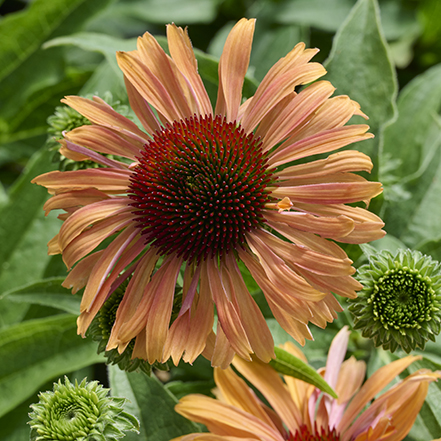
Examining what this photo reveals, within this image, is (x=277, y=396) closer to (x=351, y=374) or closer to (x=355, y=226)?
(x=351, y=374)

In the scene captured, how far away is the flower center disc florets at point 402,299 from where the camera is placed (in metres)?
0.71

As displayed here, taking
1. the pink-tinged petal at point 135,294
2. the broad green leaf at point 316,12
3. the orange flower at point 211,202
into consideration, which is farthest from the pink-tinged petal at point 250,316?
the broad green leaf at point 316,12

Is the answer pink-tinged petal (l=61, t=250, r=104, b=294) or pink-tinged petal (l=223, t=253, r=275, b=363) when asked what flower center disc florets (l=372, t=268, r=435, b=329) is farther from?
pink-tinged petal (l=61, t=250, r=104, b=294)

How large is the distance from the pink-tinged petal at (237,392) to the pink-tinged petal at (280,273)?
0.68ft

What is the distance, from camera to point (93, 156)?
780mm

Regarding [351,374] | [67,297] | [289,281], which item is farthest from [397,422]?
[67,297]

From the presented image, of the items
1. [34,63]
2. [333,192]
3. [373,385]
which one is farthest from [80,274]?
[34,63]

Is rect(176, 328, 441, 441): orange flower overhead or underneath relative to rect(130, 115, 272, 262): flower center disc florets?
underneath

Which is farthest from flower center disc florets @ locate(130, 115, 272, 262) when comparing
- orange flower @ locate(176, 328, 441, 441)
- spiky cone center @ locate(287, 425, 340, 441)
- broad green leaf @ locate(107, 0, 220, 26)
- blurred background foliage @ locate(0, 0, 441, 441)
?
broad green leaf @ locate(107, 0, 220, 26)

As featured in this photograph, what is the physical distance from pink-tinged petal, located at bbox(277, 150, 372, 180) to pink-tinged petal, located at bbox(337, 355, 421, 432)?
327mm

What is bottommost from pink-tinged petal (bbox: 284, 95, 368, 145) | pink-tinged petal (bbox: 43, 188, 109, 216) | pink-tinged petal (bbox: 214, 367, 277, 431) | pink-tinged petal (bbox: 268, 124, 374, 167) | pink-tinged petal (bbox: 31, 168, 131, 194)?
pink-tinged petal (bbox: 214, 367, 277, 431)

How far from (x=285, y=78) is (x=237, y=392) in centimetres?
51

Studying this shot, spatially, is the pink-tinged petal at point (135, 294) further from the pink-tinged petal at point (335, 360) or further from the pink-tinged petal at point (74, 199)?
the pink-tinged petal at point (335, 360)

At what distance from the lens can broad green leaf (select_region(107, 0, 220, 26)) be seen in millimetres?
1553
